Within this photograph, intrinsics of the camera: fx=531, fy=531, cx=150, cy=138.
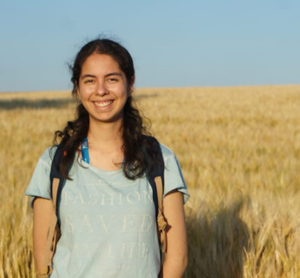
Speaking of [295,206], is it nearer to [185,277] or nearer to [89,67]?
[185,277]

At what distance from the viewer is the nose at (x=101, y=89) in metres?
1.59

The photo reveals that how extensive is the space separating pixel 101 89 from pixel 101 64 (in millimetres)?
82

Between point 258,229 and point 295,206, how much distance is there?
31 cm

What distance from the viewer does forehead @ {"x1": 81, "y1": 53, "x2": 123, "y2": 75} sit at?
161 cm

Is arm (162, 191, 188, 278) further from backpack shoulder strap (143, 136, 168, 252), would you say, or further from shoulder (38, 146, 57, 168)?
shoulder (38, 146, 57, 168)

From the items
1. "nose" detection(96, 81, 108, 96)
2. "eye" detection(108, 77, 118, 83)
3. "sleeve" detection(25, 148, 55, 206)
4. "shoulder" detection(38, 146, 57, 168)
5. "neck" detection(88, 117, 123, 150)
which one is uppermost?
"eye" detection(108, 77, 118, 83)

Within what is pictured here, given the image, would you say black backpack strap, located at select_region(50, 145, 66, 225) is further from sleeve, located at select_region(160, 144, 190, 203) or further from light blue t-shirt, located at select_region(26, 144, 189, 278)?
sleeve, located at select_region(160, 144, 190, 203)

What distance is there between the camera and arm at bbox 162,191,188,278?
1.60 meters

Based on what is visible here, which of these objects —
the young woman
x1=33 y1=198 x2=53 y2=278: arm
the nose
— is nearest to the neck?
the young woman

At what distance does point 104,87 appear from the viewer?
5.26 feet

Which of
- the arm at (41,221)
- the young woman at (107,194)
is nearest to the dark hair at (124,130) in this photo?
the young woman at (107,194)

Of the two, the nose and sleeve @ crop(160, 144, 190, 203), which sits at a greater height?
the nose

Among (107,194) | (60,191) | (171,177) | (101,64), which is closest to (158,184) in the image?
(171,177)

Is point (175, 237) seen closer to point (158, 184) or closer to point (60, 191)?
point (158, 184)
